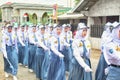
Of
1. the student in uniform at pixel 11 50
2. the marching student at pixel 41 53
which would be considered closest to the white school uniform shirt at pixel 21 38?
the student in uniform at pixel 11 50

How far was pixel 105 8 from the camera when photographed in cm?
1892

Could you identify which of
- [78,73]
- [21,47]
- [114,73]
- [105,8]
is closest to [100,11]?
[105,8]

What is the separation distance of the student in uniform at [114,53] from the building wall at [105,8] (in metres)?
12.0

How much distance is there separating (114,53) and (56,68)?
2952mm

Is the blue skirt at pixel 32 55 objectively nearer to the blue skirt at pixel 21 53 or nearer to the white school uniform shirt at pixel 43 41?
the white school uniform shirt at pixel 43 41

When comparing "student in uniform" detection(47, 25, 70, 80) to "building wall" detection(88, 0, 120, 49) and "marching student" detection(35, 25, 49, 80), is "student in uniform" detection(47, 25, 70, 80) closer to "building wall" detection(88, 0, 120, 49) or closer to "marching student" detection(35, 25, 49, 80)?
"marching student" detection(35, 25, 49, 80)

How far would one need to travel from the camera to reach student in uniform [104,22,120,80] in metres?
5.74

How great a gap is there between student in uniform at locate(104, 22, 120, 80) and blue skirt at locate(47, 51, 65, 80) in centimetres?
262

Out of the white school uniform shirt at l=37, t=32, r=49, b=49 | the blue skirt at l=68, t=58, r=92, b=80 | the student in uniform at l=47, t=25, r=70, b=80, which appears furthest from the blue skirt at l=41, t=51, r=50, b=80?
the blue skirt at l=68, t=58, r=92, b=80

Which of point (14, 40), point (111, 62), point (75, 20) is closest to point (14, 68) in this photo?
point (14, 40)

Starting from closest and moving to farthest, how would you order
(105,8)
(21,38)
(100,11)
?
(21,38) < (105,8) < (100,11)

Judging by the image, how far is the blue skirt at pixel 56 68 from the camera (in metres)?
8.44

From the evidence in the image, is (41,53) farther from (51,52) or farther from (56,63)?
(56,63)

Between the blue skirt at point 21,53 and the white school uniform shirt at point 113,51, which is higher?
the white school uniform shirt at point 113,51
